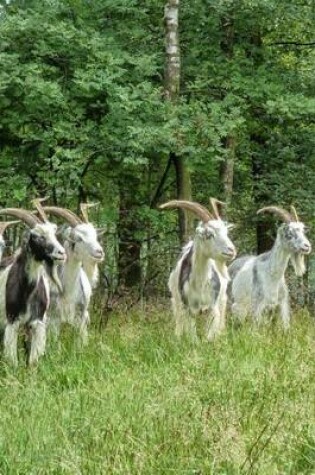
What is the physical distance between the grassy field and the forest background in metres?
3.65

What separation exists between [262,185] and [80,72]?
410cm

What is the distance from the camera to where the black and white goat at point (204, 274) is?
8289 millimetres

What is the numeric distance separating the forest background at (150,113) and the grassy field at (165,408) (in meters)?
3.65

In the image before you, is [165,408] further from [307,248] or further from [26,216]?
[307,248]

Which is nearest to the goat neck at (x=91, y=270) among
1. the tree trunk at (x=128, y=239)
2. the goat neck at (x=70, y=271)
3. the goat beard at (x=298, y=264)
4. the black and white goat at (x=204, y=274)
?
the goat neck at (x=70, y=271)

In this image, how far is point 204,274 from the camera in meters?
8.58

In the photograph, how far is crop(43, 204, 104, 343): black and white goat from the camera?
820cm

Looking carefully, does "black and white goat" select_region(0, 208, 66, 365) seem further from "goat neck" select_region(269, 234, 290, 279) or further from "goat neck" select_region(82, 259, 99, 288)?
"goat neck" select_region(269, 234, 290, 279)

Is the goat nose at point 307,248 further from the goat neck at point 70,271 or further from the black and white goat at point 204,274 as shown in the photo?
the goat neck at point 70,271

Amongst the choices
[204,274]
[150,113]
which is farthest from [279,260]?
[150,113]

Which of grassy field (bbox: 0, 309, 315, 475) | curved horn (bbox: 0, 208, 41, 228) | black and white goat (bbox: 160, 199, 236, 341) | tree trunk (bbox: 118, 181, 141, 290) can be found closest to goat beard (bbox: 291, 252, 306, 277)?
black and white goat (bbox: 160, 199, 236, 341)

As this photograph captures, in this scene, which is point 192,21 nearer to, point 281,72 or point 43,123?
point 281,72

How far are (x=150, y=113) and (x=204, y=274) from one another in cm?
264

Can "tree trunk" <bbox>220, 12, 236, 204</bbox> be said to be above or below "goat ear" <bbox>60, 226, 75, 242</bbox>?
above
